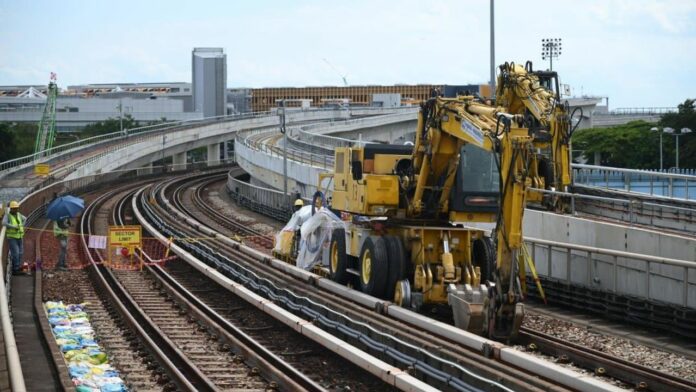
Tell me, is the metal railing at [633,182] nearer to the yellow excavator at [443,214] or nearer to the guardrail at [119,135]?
the yellow excavator at [443,214]

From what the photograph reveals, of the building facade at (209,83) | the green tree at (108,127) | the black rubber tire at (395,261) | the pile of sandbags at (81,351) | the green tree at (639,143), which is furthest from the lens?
the building facade at (209,83)

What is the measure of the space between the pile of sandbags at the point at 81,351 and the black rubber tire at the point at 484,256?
7255mm

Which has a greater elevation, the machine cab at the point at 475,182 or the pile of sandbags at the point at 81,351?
the machine cab at the point at 475,182

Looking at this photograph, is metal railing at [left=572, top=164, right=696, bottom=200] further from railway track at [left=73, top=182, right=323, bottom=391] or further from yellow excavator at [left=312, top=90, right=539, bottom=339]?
railway track at [left=73, top=182, right=323, bottom=391]

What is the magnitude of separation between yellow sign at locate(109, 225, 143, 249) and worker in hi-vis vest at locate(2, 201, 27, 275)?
16.0ft

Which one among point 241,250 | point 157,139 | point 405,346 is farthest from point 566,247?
point 157,139

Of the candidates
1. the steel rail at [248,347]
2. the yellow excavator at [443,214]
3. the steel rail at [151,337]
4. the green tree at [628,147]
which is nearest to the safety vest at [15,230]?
the steel rail at [151,337]

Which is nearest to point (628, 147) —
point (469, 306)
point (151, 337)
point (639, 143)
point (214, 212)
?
point (639, 143)

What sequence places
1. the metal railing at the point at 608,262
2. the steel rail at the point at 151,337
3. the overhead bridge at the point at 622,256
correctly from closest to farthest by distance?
the steel rail at the point at 151,337, the metal railing at the point at 608,262, the overhead bridge at the point at 622,256

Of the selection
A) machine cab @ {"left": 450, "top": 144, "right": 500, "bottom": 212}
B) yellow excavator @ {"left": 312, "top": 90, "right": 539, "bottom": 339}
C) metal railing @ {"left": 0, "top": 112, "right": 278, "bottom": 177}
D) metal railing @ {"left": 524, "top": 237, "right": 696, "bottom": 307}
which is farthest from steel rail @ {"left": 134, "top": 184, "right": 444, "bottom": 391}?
metal railing @ {"left": 0, "top": 112, "right": 278, "bottom": 177}

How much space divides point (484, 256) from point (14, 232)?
11184 millimetres

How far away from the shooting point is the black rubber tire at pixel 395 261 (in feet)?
66.7

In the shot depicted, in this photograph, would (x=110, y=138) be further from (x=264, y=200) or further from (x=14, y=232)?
(x=14, y=232)

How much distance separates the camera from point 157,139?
90.8m
